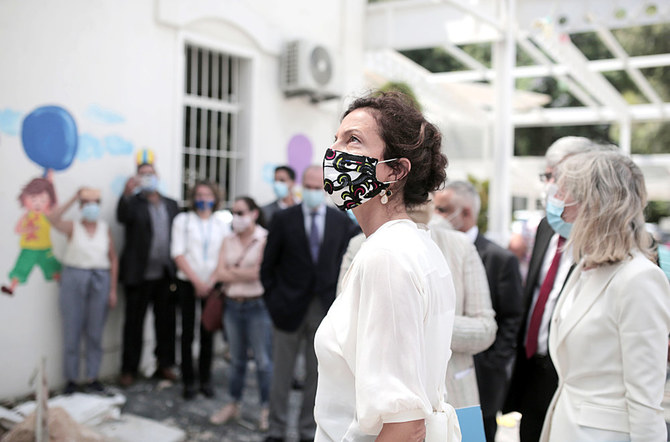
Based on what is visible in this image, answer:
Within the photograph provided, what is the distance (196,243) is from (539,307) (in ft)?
11.6

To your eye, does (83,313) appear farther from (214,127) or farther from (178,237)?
(214,127)

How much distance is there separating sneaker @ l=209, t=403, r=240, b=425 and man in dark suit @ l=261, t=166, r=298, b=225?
2182 millimetres

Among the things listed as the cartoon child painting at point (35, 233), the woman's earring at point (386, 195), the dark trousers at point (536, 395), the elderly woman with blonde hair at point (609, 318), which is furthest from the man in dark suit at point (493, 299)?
the cartoon child painting at point (35, 233)

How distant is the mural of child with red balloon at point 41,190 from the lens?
4.95m

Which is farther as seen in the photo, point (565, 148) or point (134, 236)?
point (134, 236)

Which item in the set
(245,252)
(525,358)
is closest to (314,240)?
(245,252)

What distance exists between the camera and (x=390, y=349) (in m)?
1.28

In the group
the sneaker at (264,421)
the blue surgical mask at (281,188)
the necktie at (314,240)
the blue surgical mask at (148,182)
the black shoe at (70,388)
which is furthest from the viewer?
the blue surgical mask at (281,188)

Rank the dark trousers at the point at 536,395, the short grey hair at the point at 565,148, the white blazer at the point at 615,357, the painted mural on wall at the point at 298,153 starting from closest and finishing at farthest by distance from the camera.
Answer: the white blazer at the point at 615,357
the dark trousers at the point at 536,395
the short grey hair at the point at 565,148
the painted mural on wall at the point at 298,153

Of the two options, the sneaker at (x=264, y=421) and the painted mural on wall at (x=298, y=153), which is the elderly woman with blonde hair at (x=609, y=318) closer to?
the sneaker at (x=264, y=421)

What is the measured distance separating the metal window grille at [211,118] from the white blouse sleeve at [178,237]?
3.59ft

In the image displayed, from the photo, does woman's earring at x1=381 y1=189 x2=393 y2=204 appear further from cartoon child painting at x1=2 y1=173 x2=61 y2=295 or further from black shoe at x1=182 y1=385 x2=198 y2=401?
cartoon child painting at x1=2 y1=173 x2=61 y2=295

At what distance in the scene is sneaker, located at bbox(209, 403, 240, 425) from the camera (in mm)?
4703

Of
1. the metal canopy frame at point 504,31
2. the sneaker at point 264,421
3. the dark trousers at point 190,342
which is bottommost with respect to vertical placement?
the sneaker at point 264,421
